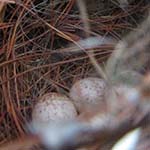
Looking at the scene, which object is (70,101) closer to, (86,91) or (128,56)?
(86,91)

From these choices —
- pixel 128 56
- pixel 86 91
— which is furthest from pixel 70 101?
pixel 128 56

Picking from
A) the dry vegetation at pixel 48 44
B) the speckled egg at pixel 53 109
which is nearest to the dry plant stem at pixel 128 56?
the dry vegetation at pixel 48 44

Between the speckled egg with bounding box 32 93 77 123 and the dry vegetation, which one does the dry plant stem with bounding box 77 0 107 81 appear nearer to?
the dry vegetation

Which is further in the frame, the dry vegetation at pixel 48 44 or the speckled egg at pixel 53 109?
the dry vegetation at pixel 48 44

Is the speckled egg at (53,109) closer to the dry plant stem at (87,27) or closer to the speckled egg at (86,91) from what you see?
the speckled egg at (86,91)

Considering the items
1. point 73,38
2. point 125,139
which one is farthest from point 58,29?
point 125,139

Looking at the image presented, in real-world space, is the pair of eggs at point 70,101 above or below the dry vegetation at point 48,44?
below

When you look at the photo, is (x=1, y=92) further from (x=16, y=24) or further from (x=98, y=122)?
(x=98, y=122)
